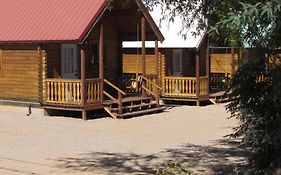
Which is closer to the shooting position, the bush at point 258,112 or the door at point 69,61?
the bush at point 258,112

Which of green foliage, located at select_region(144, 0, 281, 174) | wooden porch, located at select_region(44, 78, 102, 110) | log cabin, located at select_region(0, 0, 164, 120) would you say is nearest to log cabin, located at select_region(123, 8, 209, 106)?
log cabin, located at select_region(0, 0, 164, 120)

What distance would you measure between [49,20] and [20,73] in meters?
2.53

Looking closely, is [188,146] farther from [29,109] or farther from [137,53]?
[137,53]

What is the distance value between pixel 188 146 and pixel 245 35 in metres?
8.76

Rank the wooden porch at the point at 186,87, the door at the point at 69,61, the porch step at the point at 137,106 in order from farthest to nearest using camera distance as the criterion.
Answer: the wooden porch at the point at 186,87 < the door at the point at 69,61 < the porch step at the point at 137,106

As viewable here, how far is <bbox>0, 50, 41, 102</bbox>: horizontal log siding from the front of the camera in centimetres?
2198

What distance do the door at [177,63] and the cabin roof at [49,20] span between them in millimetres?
5994

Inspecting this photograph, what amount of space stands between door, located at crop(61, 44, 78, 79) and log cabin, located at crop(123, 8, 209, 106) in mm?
3410

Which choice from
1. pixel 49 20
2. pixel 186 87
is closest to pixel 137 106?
pixel 186 87

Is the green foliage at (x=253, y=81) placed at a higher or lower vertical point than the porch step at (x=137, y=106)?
higher

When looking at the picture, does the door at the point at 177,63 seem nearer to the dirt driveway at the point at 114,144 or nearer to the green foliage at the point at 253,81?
the dirt driveway at the point at 114,144

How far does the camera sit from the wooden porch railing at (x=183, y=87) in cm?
2589

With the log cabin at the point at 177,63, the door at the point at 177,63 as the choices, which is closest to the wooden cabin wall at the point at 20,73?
the log cabin at the point at 177,63

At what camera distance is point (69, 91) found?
20.5 m
